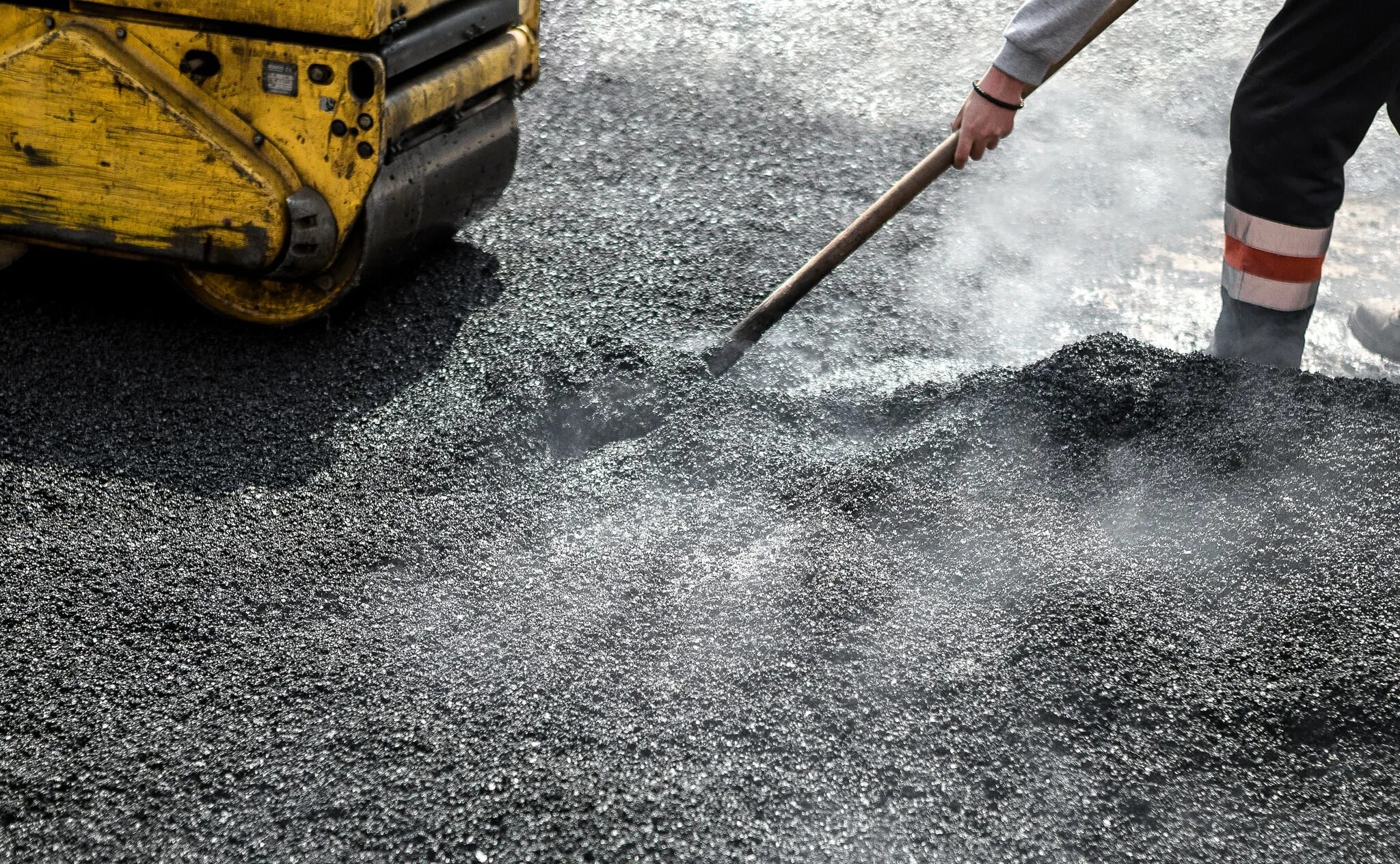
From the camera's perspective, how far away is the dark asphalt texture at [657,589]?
1930 mm

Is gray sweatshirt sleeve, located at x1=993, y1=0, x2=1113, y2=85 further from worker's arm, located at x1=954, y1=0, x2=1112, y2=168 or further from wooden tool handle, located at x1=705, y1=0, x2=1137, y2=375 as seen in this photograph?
wooden tool handle, located at x1=705, y1=0, x2=1137, y2=375

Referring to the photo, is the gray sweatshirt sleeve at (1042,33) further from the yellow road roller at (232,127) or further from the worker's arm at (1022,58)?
the yellow road roller at (232,127)

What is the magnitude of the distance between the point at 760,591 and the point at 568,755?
1.73 ft

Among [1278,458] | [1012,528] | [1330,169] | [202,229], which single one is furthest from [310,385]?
[1330,169]

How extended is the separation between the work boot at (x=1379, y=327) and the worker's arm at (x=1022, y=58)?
1.47 meters

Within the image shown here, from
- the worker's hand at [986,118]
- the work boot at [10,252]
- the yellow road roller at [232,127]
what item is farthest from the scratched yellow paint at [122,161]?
the worker's hand at [986,118]

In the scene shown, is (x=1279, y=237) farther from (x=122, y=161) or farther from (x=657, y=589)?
(x=122, y=161)

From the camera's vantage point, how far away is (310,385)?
3.00 meters

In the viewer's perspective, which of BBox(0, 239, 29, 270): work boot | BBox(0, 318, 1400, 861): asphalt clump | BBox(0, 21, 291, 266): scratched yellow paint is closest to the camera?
BBox(0, 318, 1400, 861): asphalt clump

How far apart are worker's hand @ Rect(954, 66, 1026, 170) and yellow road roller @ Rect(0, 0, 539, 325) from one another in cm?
126

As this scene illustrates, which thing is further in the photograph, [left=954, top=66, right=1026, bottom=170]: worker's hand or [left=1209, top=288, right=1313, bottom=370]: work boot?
[left=1209, top=288, right=1313, bottom=370]: work boot

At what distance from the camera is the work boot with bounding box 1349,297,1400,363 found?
345 cm

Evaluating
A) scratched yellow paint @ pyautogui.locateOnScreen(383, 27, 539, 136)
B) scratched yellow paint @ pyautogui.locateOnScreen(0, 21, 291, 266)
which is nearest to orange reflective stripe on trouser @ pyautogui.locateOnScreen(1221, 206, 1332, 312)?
scratched yellow paint @ pyautogui.locateOnScreen(383, 27, 539, 136)

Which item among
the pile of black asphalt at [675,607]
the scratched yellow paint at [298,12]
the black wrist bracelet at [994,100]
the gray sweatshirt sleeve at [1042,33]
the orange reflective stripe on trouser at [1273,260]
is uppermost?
the gray sweatshirt sleeve at [1042,33]
